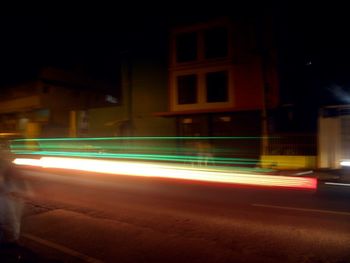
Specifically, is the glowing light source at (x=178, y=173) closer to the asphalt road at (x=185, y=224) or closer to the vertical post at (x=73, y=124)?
the asphalt road at (x=185, y=224)

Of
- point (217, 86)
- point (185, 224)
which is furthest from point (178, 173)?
point (217, 86)

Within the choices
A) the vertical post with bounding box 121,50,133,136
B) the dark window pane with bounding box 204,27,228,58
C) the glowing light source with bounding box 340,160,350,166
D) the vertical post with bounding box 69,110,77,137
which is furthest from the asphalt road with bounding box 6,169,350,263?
the vertical post with bounding box 69,110,77,137

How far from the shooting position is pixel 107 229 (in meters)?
7.57

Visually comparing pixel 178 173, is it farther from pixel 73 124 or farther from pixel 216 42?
pixel 73 124

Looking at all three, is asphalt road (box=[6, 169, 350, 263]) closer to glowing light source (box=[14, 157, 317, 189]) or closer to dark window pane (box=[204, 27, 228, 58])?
Answer: glowing light source (box=[14, 157, 317, 189])

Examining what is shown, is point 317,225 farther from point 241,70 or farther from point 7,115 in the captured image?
point 7,115

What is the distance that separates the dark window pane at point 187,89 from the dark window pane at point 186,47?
1.30 meters

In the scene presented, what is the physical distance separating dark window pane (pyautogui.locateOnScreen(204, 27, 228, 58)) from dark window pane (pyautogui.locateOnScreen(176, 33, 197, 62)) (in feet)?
3.03

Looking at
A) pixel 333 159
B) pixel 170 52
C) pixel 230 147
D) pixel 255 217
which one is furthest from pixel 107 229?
pixel 170 52

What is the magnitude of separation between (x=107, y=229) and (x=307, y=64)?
2192 centimetres

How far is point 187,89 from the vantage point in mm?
24969

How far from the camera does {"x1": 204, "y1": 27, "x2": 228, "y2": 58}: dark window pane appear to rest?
23.5 meters

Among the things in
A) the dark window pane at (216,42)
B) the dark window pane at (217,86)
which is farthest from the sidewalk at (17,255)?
the dark window pane at (216,42)

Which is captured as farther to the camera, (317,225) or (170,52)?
(170,52)
